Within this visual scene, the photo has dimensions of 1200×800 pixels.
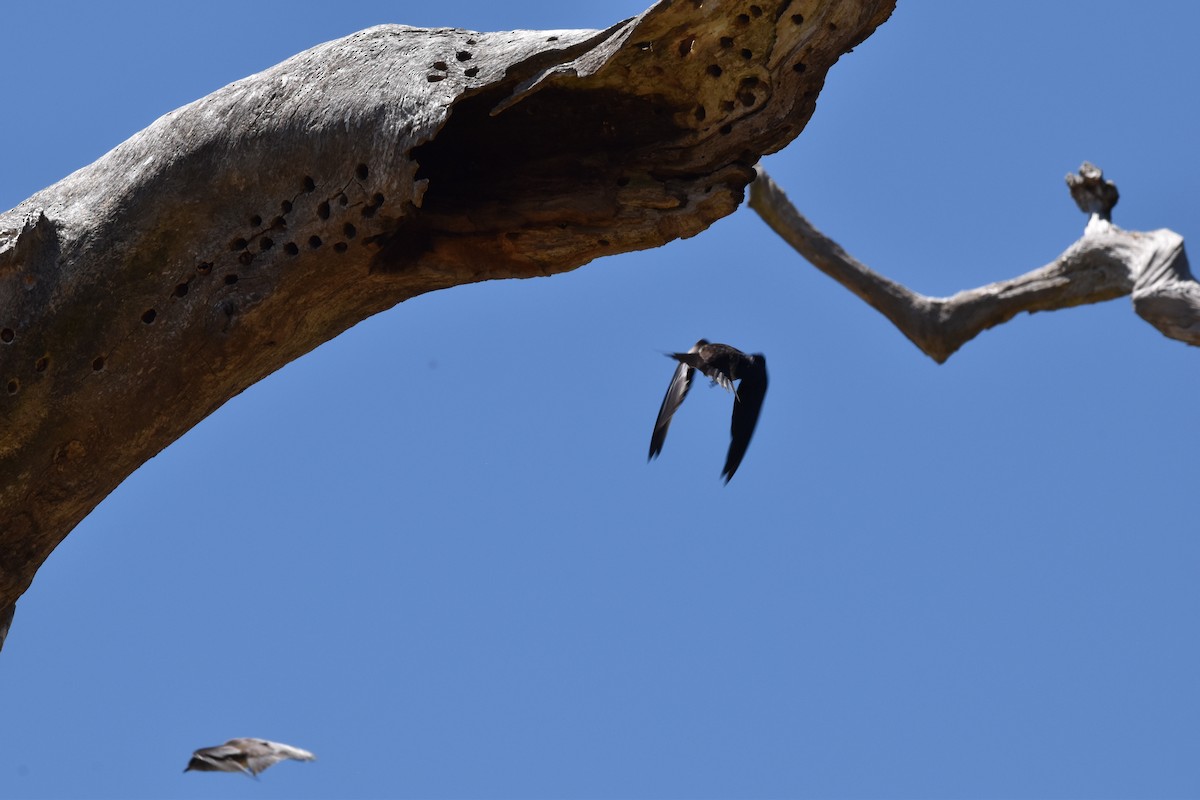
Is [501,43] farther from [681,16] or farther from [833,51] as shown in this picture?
[833,51]

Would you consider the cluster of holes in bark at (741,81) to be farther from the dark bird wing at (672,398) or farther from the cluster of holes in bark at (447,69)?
the dark bird wing at (672,398)

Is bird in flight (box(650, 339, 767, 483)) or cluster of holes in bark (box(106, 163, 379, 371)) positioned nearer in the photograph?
cluster of holes in bark (box(106, 163, 379, 371))

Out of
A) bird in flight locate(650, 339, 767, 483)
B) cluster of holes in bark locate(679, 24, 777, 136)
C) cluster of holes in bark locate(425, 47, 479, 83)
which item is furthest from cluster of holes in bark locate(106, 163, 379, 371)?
bird in flight locate(650, 339, 767, 483)

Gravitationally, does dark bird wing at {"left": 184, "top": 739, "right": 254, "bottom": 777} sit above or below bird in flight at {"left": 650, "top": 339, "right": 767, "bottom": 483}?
below

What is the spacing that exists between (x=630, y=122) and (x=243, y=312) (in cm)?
118

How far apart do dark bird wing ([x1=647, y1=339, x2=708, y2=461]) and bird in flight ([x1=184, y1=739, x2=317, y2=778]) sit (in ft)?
5.07

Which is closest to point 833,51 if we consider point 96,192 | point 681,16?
point 681,16

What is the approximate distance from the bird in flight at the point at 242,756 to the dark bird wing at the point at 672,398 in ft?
5.07

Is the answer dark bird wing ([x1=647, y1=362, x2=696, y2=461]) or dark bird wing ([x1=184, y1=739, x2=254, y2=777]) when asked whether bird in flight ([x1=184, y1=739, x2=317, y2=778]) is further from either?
dark bird wing ([x1=647, y1=362, x2=696, y2=461])

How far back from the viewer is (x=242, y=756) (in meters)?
5.07

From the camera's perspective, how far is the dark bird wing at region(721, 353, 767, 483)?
15.8 ft

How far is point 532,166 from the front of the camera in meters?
4.19

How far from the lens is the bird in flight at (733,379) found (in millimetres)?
4824

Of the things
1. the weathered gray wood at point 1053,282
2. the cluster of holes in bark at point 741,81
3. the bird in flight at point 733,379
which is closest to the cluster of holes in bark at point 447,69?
the cluster of holes in bark at point 741,81
